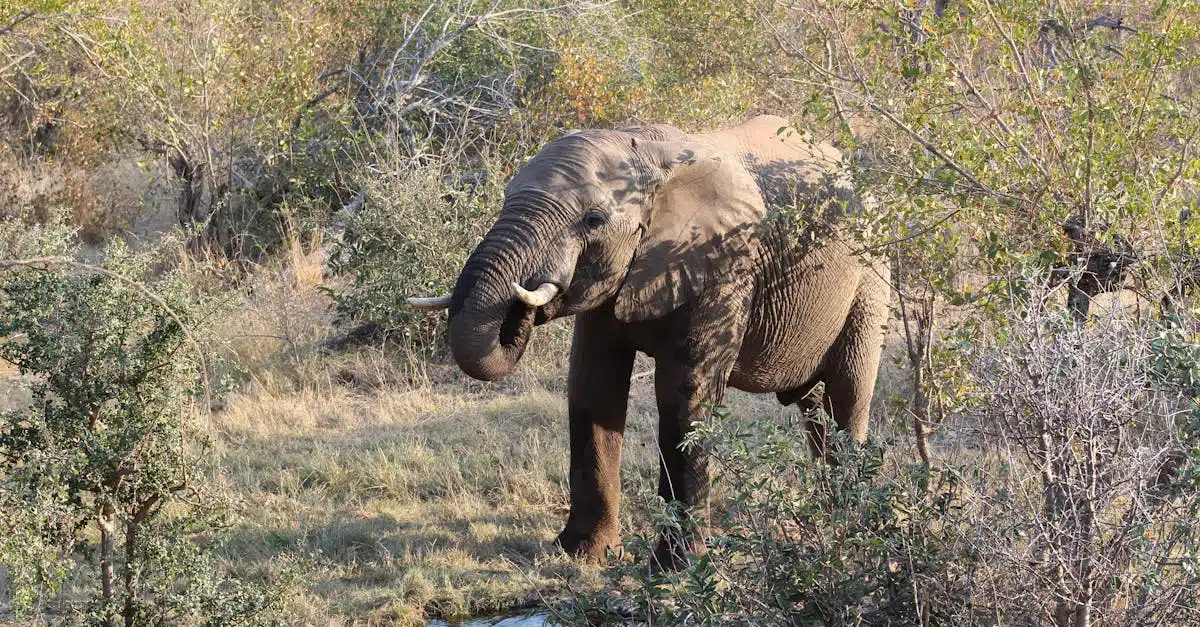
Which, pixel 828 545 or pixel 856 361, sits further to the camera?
pixel 856 361

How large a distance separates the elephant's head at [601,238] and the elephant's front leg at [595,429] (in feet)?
1.60

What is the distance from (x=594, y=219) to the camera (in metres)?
6.17

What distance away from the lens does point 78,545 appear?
5.43m

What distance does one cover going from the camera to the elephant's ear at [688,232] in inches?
250

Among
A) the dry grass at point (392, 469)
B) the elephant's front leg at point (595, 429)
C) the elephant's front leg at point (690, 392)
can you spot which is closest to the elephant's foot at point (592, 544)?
the elephant's front leg at point (595, 429)

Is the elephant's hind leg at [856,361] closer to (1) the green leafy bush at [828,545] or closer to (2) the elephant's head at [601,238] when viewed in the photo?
(2) the elephant's head at [601,238]

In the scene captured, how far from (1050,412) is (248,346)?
25.5 feet

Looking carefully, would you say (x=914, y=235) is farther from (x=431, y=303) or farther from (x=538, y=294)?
(x=431, y=303)

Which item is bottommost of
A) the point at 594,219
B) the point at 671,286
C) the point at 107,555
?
the point at 107,555

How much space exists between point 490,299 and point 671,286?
94 centimetres

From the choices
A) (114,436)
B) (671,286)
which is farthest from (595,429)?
(114,436)

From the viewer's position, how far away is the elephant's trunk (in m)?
5.87

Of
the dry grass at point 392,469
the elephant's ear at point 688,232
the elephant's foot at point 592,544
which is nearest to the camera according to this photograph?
the elephant's ear at point 688,232

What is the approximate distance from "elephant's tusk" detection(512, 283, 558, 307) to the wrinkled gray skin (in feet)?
0.20
